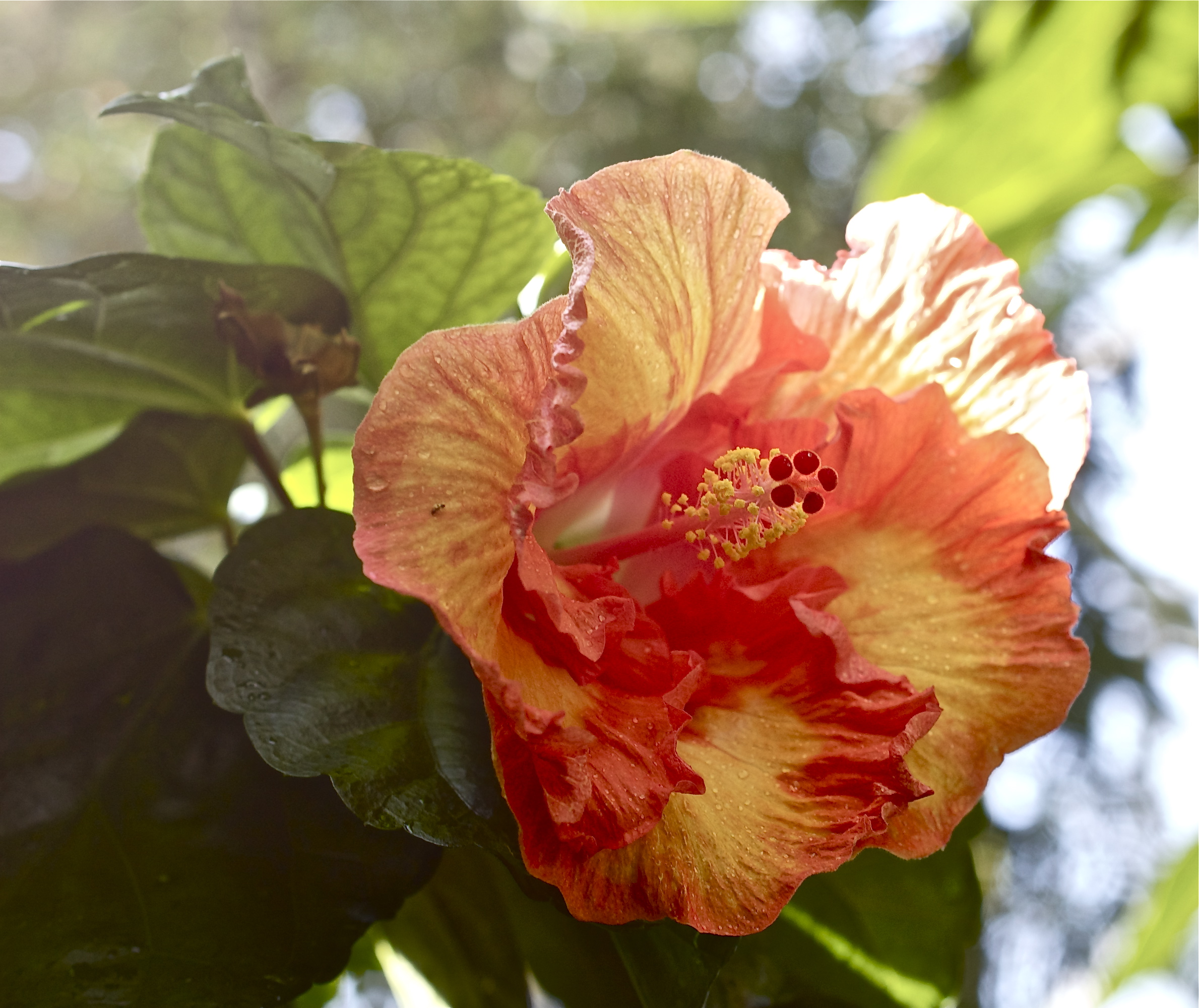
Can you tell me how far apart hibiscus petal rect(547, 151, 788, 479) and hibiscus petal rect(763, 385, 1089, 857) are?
9 centimetres

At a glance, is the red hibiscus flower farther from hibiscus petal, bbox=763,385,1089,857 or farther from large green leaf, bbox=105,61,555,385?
large green leaf, bbox=105,61,555,385

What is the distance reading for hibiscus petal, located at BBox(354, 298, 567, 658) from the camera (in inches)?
14.8

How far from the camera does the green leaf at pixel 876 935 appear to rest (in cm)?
63

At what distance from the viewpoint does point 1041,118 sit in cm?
133

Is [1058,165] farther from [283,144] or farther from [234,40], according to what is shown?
[234,40]

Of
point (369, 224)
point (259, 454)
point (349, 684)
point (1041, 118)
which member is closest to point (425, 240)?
point (369, 224)

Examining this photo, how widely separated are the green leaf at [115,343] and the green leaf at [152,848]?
0.44 ft

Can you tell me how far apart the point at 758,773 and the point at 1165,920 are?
0.91 m

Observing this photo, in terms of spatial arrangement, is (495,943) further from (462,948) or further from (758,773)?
(758,773)

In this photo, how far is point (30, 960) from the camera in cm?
45

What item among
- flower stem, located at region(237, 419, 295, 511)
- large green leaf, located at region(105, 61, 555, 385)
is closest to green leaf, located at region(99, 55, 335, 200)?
large green leaf, located at region(105, 61, 555, 385)

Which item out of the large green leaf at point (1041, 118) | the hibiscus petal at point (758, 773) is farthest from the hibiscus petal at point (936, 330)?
the large green leaf at point (1041, 118)

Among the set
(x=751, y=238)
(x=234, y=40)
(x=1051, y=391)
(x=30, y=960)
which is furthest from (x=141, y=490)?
(x=234, y=40)

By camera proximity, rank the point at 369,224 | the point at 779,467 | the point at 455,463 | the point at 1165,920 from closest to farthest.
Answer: the point at 455,463, the point at 779,467, the point at 369,224, the point at 1165,920
